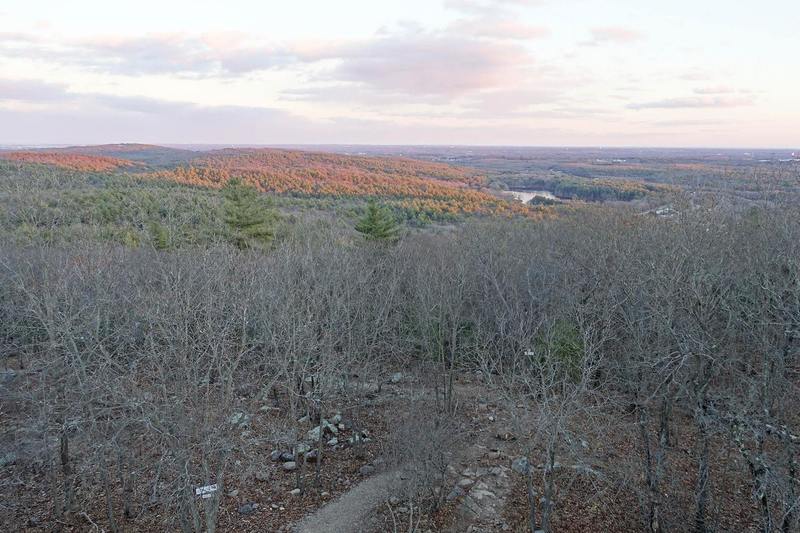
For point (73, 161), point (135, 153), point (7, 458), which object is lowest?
point (7, 458)

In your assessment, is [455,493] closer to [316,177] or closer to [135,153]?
[316,177]

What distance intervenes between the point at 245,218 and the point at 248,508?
20314 millimetres

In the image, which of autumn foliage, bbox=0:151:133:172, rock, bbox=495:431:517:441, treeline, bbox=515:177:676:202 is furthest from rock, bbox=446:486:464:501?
autumn foliage, bbox=0:151:133:172

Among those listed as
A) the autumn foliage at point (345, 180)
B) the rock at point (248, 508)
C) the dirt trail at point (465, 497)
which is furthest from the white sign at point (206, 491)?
the autumn foliage at point (345, 180)

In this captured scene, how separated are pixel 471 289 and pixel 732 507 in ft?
35.9

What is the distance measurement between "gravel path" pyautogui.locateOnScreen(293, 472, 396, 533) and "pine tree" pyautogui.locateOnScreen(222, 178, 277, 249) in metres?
18.8

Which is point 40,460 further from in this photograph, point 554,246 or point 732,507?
point 554,246

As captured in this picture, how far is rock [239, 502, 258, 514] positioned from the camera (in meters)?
11.9

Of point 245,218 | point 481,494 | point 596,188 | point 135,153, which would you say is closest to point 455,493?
point 481,494

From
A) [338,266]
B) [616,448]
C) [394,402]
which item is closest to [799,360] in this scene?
[616,448]

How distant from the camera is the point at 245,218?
29469 mm

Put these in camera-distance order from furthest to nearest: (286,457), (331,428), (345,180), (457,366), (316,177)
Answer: (345,180)
(316,177)
(457,366)
(331,428)
(286,457)

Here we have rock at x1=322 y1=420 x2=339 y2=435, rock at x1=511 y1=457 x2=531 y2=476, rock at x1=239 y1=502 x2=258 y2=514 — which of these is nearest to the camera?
rock at x1=239 y1=502 x2=258 y2=514

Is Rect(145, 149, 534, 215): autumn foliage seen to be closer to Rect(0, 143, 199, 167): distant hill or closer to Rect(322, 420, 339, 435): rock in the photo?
Rect(0, 143, 199, 167): distant hill
